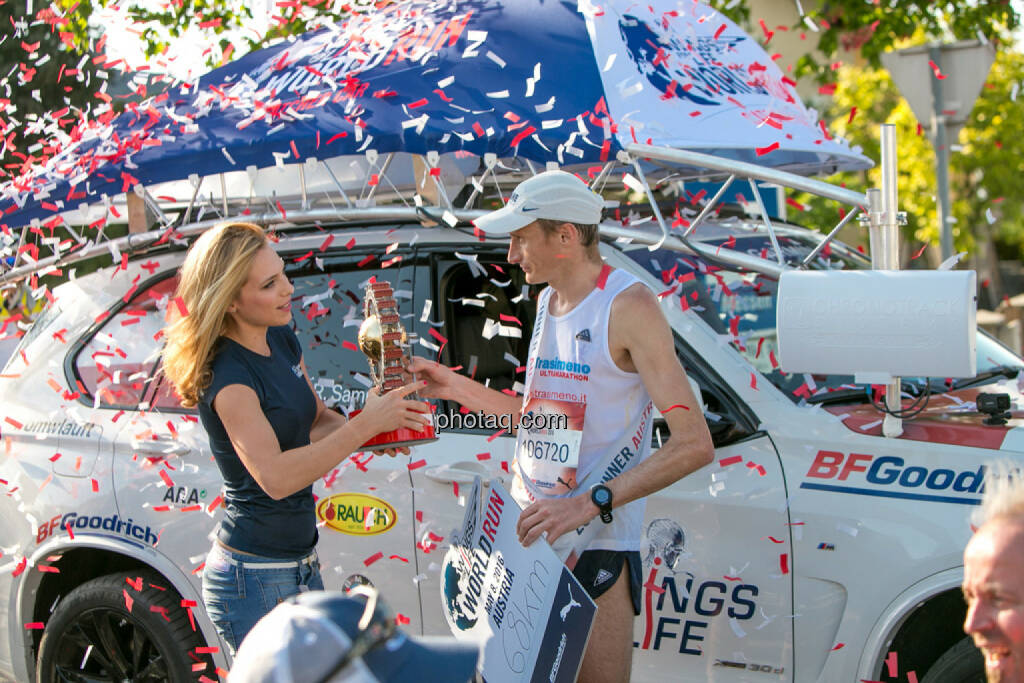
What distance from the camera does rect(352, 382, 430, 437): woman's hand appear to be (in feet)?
9.86

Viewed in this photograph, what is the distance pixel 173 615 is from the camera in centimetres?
402

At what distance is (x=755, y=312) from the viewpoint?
13.5 ft

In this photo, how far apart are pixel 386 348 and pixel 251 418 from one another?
0.46m

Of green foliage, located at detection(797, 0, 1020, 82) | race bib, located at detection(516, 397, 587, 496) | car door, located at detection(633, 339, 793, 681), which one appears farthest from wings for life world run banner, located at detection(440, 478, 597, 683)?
green foliage, located at detection(797, 0, 1020, 82)

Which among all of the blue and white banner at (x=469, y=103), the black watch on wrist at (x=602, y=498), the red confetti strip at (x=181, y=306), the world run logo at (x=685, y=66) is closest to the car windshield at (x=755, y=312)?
the blue and white banner at (x=469, y=103)

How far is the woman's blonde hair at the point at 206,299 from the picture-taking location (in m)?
3.00

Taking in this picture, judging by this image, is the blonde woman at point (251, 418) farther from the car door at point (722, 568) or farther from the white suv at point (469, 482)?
the car door at point (722, 568)

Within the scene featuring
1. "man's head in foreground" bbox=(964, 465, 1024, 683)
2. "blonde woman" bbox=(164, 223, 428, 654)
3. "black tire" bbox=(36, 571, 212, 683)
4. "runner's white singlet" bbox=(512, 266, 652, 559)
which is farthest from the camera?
"black tire" bbox=(36, 571, 212, 683)

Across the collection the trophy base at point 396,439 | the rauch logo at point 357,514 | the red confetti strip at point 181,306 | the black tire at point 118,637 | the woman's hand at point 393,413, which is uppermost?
the red confetti strip at point 181,306

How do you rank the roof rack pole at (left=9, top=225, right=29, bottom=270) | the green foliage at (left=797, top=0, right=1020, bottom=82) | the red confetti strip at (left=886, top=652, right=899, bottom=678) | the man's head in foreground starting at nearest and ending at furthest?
the man's head in foreground < the red confetti strip at (left=886, top=652, right=899, bottom=678) < the roof rack pole at (left=9, top=225, right=29, bottom=270) < the green foliage at (left=797, top=0, right=1020, bottom=82)

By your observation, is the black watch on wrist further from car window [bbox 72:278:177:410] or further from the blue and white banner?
car window [bbox 72:278:177:410]

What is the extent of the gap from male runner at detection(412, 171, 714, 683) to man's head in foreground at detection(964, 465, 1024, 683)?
120 cm

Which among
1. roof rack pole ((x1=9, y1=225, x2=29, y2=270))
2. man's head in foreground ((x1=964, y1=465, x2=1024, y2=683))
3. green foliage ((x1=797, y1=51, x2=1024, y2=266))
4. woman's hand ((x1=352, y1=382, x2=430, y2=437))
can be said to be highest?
man's head in foreground ((x1=964, y1=465, x2=1024, y2=683))

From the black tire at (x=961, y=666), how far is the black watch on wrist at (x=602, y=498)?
3.55 feet
